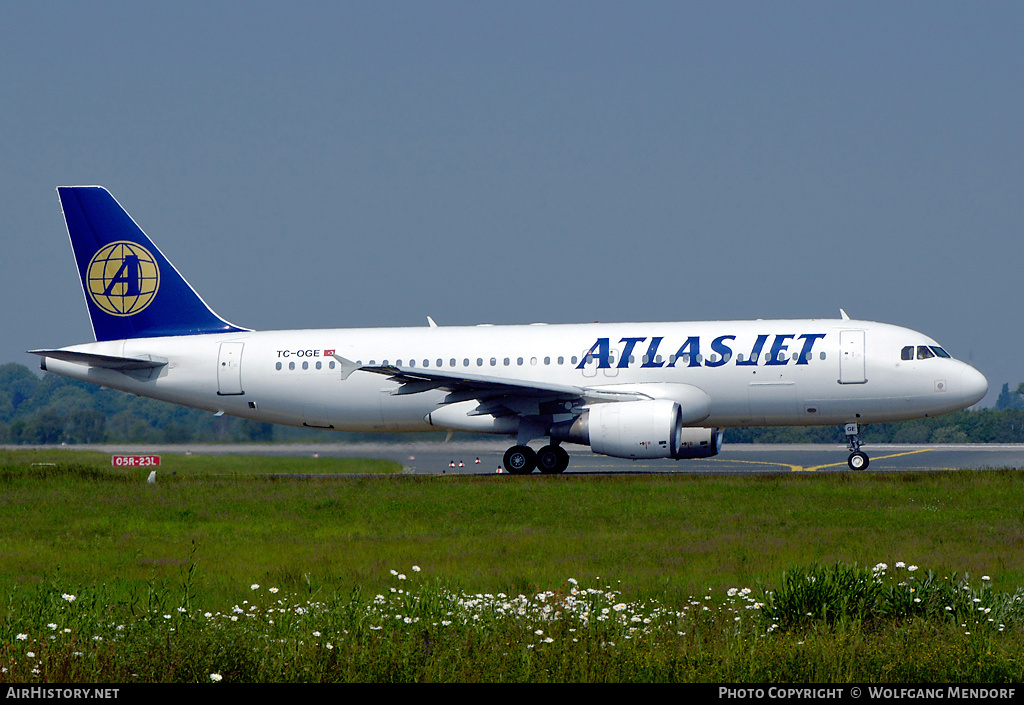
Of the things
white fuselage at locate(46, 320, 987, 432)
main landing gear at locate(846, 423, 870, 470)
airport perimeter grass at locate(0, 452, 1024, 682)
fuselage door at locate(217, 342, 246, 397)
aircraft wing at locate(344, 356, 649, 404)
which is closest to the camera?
airport perimeter grass at locate(0, 452, 1024, 682)

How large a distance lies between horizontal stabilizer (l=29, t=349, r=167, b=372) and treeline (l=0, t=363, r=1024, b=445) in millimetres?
7214

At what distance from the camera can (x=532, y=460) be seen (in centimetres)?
2616

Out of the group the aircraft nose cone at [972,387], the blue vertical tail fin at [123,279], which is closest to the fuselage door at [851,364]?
the aircraft nose cone at [972,387]

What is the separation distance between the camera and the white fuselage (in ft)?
82.4

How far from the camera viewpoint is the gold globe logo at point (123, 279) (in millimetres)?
29906

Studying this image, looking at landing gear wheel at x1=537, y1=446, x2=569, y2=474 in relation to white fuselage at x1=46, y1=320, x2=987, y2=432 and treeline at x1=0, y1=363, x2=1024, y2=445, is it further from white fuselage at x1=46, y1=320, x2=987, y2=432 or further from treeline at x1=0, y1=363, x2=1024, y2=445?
treeline at x1=0, y1=363, x2=1024, y2=445

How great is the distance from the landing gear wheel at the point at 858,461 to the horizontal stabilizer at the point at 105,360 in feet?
57.9

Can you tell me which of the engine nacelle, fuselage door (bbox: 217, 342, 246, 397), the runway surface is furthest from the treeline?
the engine nacelle

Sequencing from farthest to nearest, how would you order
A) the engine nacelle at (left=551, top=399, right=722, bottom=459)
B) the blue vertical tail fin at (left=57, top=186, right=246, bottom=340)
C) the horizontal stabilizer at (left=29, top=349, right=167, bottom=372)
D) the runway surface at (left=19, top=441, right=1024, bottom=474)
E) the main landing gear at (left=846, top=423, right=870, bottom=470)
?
1. the runway surface at (left=19, top=441, right=1024, bottom=474)
2. the blue vertical tail fin at (left=57, top=186, right=246, bottom=340)
3. the horizontal stabilizer at (left=29, top=349, right=167, bottom=372)
4. the main landing gear at (left=846, top=423, right=870, bottom=470)
5. the engine nacelle at (left=551, top=399, right=722, bottom=459)

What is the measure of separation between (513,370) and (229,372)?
7.59 metres

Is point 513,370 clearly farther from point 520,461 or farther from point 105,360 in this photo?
point 105,360

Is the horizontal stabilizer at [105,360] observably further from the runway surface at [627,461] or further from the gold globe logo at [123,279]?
the runway surface at [627,461]

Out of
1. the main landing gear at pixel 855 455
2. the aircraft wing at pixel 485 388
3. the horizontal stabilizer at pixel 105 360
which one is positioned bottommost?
the main landing gear at pixel 855 455

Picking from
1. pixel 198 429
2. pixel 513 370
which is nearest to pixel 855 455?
pixel 513 370
